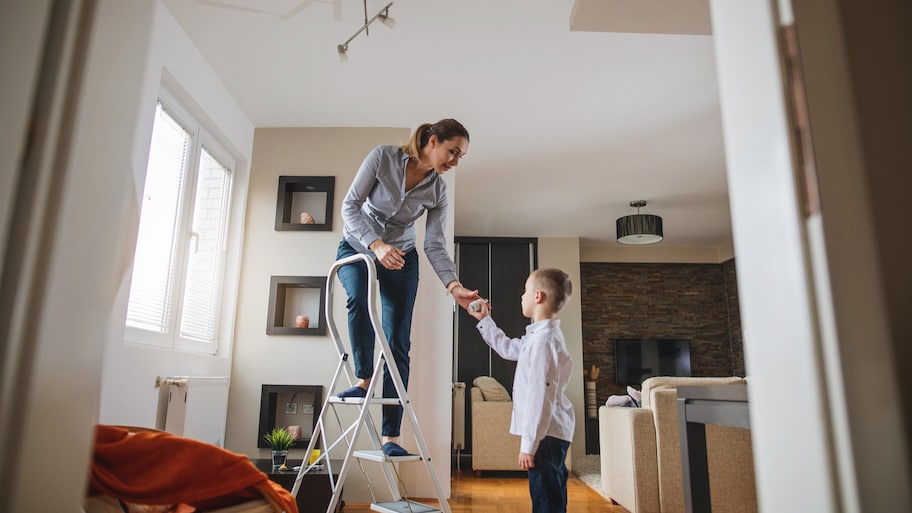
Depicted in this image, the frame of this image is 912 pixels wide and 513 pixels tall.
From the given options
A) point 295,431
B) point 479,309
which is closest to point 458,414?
point 295,431

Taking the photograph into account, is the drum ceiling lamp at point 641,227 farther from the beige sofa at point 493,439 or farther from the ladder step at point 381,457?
the ladder step at point 381,457

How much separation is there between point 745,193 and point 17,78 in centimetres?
61

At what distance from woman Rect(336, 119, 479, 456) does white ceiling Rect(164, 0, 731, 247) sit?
89cm

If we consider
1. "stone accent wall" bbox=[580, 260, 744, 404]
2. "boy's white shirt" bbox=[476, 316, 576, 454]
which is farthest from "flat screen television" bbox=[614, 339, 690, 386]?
"boy's white shirt" bbox=[476, 316, 576, 454]

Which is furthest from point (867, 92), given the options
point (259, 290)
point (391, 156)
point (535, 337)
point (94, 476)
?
point (259, 290)

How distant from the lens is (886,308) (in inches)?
18.7

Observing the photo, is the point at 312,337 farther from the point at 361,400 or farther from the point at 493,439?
the point at 493,439

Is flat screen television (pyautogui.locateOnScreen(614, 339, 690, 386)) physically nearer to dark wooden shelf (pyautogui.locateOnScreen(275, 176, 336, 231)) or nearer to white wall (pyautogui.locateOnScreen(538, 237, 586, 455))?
white wall (pyautogui.locateOnScreen(538, 237, 586, 455))

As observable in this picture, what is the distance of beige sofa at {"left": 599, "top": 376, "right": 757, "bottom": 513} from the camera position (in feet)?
10.8

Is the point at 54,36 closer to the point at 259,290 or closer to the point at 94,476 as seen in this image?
the point at 94,476

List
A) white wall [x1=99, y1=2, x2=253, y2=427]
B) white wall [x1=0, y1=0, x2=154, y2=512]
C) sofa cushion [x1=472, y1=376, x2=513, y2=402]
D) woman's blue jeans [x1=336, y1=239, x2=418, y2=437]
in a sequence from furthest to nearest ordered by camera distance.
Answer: sofa cushion [x1=472, y1=376, x2=513, y2=402] → white wall [x1=99, y1=2, x2=253, y2=427] → woman's blue jeans [x1=336, y1=239, x2=418, y2=437] → white wall [x1=0, y1=0, x2=154, y2=512]

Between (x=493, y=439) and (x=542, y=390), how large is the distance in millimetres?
3460

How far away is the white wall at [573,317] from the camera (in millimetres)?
7469

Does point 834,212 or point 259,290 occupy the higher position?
point 259,290
